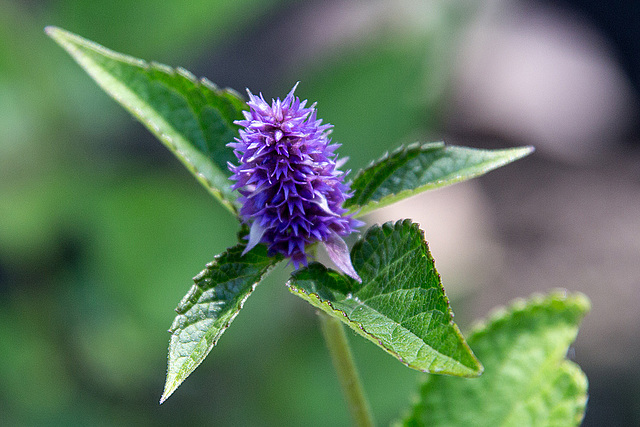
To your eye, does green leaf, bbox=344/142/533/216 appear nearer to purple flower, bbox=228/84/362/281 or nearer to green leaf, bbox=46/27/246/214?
purple flower, bbox=228/84/362/281

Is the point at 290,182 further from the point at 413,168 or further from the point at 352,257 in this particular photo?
the point at 413,168

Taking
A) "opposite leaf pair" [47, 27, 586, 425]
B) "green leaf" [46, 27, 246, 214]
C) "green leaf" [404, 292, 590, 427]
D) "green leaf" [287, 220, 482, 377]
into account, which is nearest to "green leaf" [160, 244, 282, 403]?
"opposite leaf pair" [47, 27, 586, 425]

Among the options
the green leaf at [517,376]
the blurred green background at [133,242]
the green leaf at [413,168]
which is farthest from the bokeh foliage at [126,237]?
the green leaf at [413,168]

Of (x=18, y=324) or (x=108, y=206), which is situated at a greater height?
(x=108, y=206)

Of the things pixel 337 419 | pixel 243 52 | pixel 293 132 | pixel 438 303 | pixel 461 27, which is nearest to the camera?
pixel 438 303

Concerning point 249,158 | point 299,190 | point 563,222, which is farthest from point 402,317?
point 563,222

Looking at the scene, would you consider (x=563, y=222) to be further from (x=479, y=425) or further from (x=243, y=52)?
(x=479, y=425)
